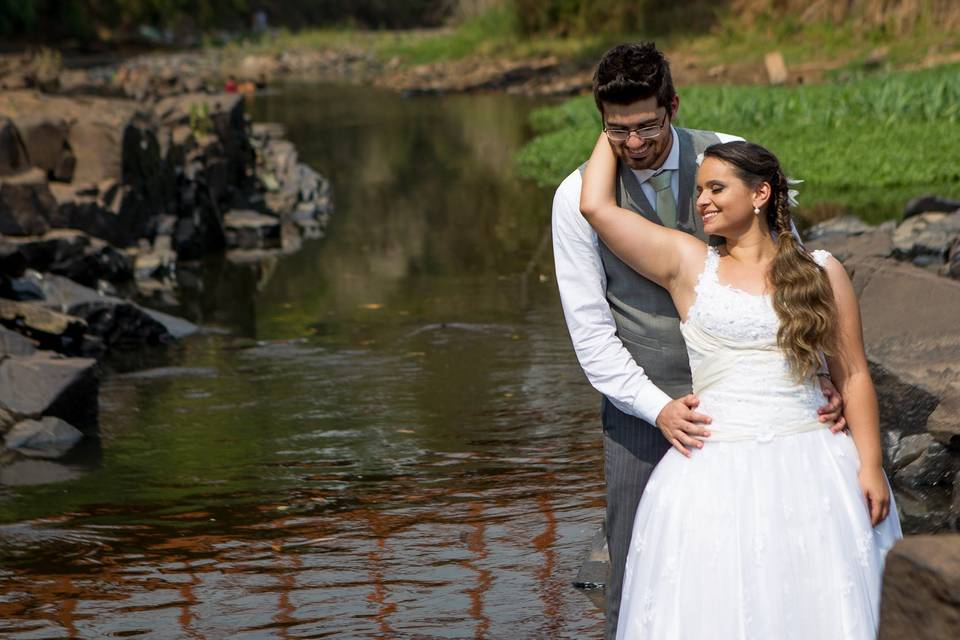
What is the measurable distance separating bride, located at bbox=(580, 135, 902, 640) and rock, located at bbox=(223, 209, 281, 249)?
1282 centimetres

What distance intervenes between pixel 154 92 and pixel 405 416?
24.1 metres

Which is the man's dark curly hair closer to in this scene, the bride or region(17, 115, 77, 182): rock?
the bride

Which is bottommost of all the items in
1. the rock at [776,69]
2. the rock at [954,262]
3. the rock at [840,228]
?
Answer: the rock at [840,228]

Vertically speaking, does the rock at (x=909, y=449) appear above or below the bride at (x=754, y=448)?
below

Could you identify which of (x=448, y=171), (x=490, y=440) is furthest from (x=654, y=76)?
(x=448, y=171)

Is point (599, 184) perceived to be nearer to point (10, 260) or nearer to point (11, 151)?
point (10, 260)

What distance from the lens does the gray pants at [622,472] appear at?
3.78m

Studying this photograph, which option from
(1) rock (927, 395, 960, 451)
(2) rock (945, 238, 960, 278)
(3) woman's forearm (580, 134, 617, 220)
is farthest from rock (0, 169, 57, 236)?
(3) woman's forearm (580, 134, 617, 220)

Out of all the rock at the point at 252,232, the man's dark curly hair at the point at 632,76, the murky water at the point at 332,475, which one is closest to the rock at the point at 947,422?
the murky water at the point at 332,475

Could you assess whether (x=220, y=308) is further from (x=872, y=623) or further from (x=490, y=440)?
(x=872, y=623)

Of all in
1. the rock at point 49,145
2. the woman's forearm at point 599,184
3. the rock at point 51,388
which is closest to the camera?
the woman's forearm at point 599,184

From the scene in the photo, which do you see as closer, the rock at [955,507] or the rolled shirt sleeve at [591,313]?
the rolled shirt sleeve at [591,313]

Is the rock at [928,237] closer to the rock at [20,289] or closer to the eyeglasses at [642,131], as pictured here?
the rock at [20,289]

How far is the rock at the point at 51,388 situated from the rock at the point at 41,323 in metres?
1.50
